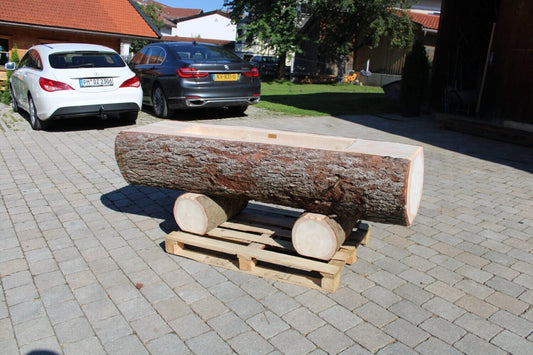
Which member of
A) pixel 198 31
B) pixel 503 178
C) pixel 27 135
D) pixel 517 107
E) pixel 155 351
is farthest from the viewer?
pixel 198 31

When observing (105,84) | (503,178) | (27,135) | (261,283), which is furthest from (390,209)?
(27,135)

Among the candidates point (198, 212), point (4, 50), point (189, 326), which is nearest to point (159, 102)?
point (198, 212)

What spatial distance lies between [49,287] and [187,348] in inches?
53.6

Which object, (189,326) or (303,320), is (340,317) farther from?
(189,326)

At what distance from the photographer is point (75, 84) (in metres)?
8.71

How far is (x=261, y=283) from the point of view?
143 inches

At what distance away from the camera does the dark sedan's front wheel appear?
429 inches

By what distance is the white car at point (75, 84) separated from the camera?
340 inches

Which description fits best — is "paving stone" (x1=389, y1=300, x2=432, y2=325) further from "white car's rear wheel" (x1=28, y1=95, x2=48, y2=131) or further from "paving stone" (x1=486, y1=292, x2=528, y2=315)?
"white car's rear wheel" (x1=28, y1=95, x2=48, y2=131)

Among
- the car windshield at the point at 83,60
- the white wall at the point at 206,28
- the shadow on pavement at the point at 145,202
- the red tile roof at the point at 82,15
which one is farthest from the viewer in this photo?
the white wall at the point at 206,28

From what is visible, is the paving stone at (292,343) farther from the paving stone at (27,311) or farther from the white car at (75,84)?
the white car at (75,84)

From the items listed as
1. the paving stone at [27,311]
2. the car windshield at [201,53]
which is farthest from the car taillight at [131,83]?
the paving stone at [27,311]

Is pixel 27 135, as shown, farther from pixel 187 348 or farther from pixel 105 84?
pixel 187 348

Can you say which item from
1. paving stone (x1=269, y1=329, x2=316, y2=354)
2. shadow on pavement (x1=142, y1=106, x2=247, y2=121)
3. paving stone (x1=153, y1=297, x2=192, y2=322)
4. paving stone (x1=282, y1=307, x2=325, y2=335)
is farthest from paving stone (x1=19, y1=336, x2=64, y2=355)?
shadow on pavement (x1=142, y1=106, x2=247, y2=121)
